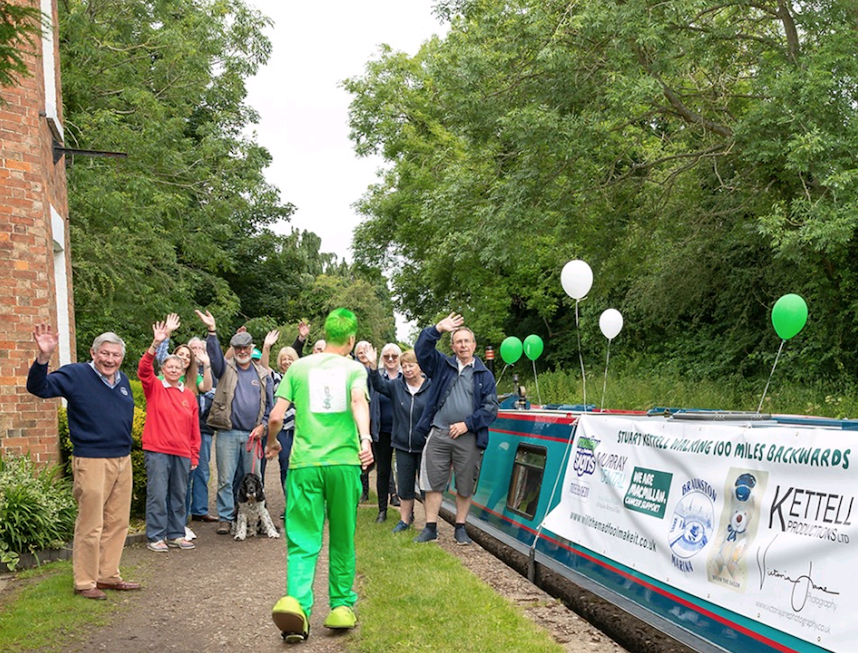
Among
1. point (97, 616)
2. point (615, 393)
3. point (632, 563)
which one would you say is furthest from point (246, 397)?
point (615, 393)

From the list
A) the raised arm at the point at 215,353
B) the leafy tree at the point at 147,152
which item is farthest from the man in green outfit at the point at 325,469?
the leafy tree at the point at 147,152

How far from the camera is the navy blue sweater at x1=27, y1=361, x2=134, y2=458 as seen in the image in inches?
259

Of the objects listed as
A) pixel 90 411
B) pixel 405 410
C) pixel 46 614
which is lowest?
pixel 46 614

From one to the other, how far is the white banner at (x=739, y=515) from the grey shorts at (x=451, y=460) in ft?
5.94

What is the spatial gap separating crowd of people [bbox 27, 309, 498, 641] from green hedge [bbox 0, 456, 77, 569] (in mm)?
806

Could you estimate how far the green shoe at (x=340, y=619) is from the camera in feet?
18.2

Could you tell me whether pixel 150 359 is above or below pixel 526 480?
above

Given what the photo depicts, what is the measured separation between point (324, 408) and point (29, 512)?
12.8ft

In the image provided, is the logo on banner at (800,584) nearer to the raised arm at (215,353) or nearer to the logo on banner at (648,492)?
the logo on banner at (648,492)

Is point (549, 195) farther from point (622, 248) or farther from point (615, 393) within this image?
point (615, 393)

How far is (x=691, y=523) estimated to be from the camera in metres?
5.44

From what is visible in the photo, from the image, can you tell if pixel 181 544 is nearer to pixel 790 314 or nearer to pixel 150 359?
pixel 150 359

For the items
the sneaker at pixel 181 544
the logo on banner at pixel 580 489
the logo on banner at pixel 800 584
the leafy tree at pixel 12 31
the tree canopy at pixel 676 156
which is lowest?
the sneaker at pixel 181 544

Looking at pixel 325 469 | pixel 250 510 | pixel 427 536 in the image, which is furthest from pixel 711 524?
pixel 250 510
